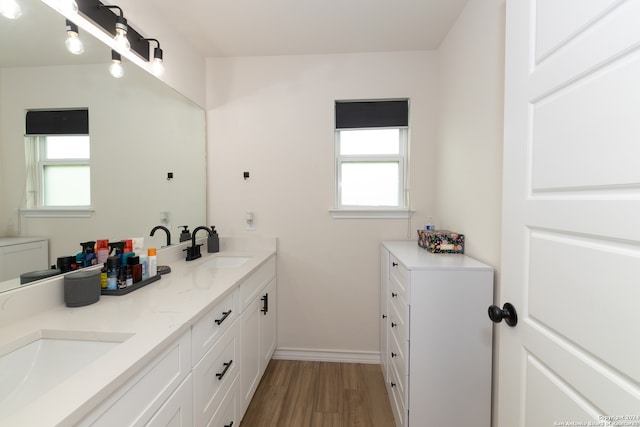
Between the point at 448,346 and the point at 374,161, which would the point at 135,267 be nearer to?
the point at 448,346

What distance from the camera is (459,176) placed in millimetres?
1774

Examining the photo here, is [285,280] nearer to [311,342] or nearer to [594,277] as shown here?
[311,342]

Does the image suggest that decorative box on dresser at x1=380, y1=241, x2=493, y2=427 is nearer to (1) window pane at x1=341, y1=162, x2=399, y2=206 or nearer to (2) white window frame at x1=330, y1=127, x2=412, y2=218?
(2) white window frame at x1=330, y1=127, x2=412, y2=218

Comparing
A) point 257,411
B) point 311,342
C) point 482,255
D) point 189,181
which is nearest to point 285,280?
point 311,342

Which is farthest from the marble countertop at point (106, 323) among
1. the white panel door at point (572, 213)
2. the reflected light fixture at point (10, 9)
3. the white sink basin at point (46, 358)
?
the white panel door at point (572, 213)

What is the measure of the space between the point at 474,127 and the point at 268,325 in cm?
206

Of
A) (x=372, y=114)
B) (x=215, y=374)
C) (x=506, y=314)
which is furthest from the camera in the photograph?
(x=372, y=114)

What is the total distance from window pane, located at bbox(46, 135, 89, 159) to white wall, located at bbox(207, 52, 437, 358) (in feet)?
3.49

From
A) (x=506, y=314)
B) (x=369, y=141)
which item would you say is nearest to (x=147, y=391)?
(x=506, y=314)

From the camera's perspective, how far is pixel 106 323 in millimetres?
906

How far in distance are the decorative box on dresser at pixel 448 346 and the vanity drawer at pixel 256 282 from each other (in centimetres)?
95

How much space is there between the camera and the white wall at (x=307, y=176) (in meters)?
2.22

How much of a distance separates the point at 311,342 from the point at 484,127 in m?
2.14

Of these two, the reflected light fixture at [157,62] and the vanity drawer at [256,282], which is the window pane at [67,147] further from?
the vanity drawer at [256,282]
